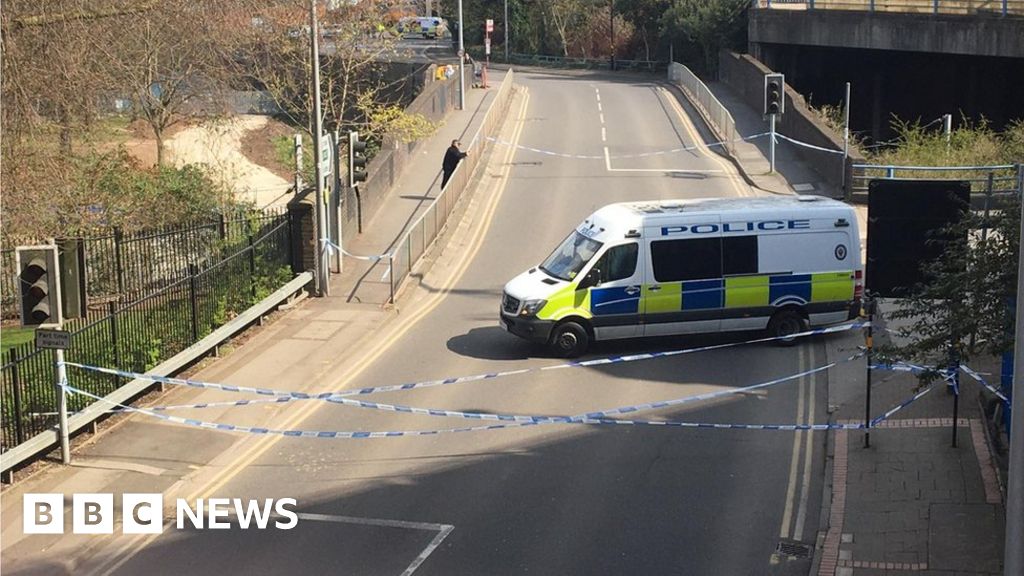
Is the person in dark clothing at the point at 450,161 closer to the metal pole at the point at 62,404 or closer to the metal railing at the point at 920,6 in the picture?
the metal pole at the point at 62,404

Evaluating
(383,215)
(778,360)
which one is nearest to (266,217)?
(383,215)

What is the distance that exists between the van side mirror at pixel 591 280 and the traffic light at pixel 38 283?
8.07 m

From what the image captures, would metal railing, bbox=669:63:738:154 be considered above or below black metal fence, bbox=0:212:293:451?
above

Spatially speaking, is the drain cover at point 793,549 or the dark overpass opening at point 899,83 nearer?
the drain cover at point 793,549

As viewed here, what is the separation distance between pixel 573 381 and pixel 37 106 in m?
10.1

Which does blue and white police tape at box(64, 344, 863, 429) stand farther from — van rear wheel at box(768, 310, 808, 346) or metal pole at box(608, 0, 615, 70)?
metal pole at box(608, 0, 615, 70)

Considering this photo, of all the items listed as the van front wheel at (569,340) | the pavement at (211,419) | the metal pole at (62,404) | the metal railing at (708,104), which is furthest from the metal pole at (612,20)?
the metal pole at (62,404)

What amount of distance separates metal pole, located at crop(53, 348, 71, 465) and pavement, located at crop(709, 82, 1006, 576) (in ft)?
28.1

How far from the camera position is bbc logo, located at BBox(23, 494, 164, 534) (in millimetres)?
12188

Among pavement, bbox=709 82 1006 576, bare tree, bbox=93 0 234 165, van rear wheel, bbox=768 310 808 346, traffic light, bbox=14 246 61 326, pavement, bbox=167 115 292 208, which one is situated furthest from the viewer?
pavement, bbox=167 115 292 208

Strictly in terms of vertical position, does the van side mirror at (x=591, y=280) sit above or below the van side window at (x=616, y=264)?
below

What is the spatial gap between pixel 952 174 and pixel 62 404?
22.6m

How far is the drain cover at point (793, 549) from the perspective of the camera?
1137 centimetres

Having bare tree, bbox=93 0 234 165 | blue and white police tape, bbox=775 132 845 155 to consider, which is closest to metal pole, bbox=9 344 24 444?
bare tree, bbox=93 0 234 165
